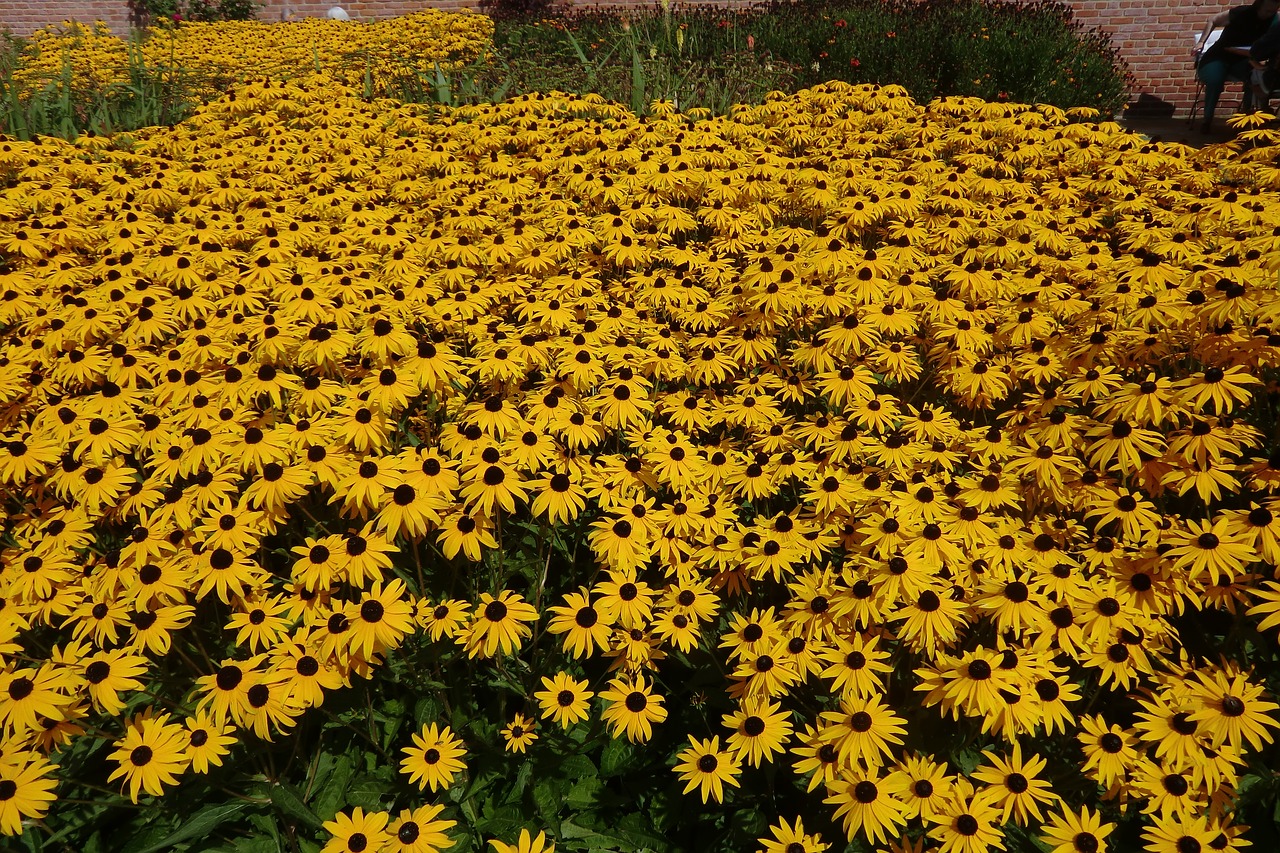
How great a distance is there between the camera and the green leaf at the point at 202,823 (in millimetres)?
2469

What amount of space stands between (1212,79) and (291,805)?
1655 centimetres

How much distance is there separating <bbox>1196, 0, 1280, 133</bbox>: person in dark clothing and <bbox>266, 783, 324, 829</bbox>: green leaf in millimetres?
16065

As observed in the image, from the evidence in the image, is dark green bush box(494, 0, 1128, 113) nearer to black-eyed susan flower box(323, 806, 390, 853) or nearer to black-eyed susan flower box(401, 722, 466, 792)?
black-eyed susan flower box(401, 722, 466, 792)

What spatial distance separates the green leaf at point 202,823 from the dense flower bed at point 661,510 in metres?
0.13

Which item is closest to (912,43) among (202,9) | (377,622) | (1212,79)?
(1212,79)

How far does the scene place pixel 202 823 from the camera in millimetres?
2525

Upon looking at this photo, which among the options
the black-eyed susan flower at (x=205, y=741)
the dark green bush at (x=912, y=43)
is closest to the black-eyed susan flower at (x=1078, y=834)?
the black-eyed susan flower at (x=205, y=741)

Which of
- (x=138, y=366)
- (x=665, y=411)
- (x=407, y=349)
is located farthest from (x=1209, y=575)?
(x=138, y=366)

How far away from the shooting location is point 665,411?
3.62 m

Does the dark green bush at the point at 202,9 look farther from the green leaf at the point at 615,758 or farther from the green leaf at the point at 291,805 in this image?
the green leaf at the point at 615,758

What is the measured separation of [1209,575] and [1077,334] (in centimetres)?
168

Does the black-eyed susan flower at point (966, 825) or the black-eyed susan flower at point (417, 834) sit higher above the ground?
the black-eyed susan flower at point (966, 825)

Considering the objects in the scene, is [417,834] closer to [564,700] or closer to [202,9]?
[564,700]

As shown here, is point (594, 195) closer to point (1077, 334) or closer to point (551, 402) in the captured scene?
point (551, 402)
